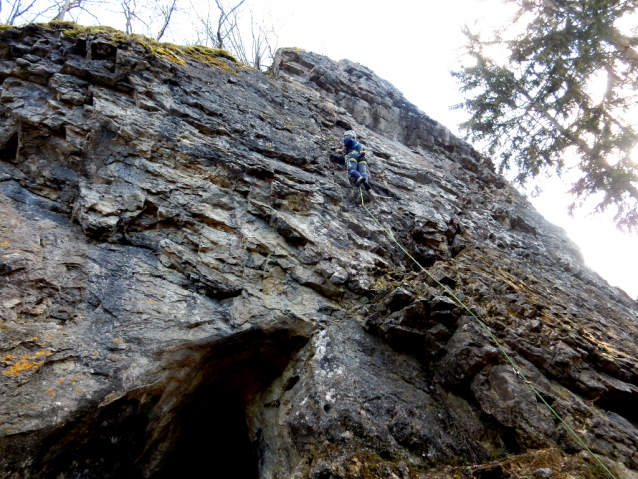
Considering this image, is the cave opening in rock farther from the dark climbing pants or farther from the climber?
the dark climbing pants

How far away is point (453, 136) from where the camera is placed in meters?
12.4

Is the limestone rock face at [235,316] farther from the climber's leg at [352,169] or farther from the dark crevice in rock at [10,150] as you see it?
the climber's leg at [352,169]

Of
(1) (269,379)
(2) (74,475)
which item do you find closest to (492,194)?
(1) (269,379)

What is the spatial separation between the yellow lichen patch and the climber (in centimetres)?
585

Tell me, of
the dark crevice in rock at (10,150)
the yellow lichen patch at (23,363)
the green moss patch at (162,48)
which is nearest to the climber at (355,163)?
the green moss patch at (162,48)

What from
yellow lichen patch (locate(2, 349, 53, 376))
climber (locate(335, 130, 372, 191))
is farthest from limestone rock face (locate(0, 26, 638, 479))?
climber (locate(335, 130, 372, 191))

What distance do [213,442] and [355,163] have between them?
19.5 feet

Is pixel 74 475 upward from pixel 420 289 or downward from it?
downward

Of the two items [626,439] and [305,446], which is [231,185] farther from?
[626,439]

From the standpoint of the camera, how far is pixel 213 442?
18.6ft

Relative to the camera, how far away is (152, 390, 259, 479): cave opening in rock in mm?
5012

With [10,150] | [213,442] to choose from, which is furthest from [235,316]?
[10,150]

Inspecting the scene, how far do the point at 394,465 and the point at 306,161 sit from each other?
5564 millimetres

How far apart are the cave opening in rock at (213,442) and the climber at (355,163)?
15.6ft
